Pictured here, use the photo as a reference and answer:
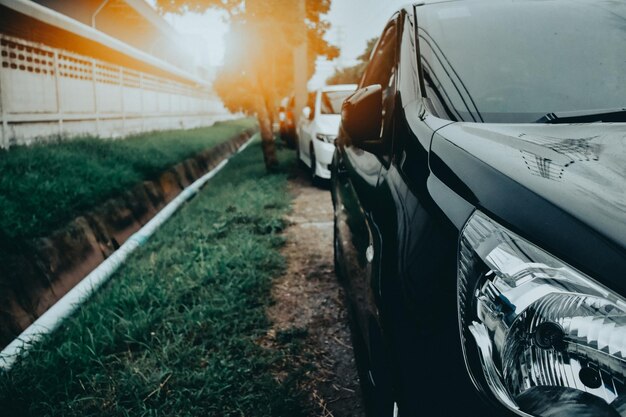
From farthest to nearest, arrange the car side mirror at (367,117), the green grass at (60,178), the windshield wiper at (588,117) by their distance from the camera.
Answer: the green grass at (60,178) → the car side mirror at (367,117) → the windshield wiper at (588,117)

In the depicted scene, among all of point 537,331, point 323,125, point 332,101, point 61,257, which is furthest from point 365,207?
point 332,101

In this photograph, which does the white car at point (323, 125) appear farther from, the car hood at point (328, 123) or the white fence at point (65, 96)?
the white fence at point (65, 96)

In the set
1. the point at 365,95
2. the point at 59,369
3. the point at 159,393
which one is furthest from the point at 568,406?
the point at 59,369

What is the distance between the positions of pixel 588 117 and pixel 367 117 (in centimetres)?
79

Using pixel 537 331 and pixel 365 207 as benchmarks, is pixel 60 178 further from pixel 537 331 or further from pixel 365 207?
pixel 537 331

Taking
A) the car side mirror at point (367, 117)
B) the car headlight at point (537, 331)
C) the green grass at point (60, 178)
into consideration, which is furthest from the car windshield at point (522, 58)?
the green grass at point (60, 178)

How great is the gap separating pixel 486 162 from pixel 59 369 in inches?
101

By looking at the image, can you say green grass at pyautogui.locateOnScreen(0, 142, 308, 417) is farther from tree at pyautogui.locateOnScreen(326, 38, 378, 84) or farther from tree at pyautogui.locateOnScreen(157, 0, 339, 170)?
tree at pyautogui.locateOnScreen(326, 38, 378, 84)

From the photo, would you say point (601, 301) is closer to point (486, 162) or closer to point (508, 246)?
point (508, 246)

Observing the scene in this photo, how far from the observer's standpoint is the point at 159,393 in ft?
7.60

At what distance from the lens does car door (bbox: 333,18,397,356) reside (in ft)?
5.10

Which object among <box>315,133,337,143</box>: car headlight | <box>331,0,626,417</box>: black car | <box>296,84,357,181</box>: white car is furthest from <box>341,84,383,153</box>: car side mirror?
<box>315,133,337,143</box>: car headlight

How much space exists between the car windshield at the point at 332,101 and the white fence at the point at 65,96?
503cm

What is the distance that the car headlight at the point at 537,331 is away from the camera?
0.70 metres
